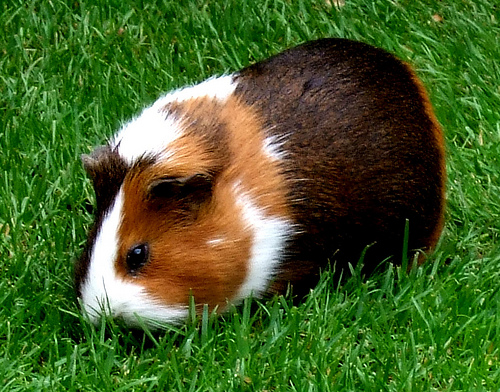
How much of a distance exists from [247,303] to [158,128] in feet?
2.01

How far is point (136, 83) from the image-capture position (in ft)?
15.2

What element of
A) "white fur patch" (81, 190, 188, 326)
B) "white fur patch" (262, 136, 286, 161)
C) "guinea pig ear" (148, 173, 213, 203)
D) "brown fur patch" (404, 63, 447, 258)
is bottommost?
"brown fur patch" (404, 63, 447, 258)

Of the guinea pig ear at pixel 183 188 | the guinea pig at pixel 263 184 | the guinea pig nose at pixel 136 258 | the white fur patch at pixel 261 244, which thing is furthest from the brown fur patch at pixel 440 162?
the guinea pig nose at pixel 136 258

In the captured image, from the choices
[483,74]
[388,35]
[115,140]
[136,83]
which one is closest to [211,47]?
[136,83]

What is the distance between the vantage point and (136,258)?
303 cm

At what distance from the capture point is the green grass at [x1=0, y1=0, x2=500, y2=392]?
3064 mm

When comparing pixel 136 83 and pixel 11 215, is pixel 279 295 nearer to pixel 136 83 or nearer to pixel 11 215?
pixel 11 215

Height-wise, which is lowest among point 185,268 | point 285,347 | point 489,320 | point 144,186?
point 489,320

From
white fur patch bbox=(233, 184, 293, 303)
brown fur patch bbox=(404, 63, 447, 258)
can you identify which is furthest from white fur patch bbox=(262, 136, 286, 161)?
brown fur patch bbox=(404, 63, 447, 258)

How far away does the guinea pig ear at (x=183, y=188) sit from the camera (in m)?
3.04

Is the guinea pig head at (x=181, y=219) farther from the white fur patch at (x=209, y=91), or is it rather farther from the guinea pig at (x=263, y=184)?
the white fur patch at (x=209, y=91)

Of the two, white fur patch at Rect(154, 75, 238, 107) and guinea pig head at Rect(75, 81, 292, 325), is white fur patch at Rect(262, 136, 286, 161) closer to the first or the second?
guinea pig head at Rect(75, 81, 292, 325)

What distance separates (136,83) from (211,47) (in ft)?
1.61

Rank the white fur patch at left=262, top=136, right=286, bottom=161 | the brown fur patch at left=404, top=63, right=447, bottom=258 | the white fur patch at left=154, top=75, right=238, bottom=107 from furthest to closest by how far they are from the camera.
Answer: the brown fur patch at left=404, top=63, right=447, bottom=258, the white fur patch at left=154, top=75, right=238, bottom=107, the white fur patch at left=262, top=136, right=286, bottom=161
